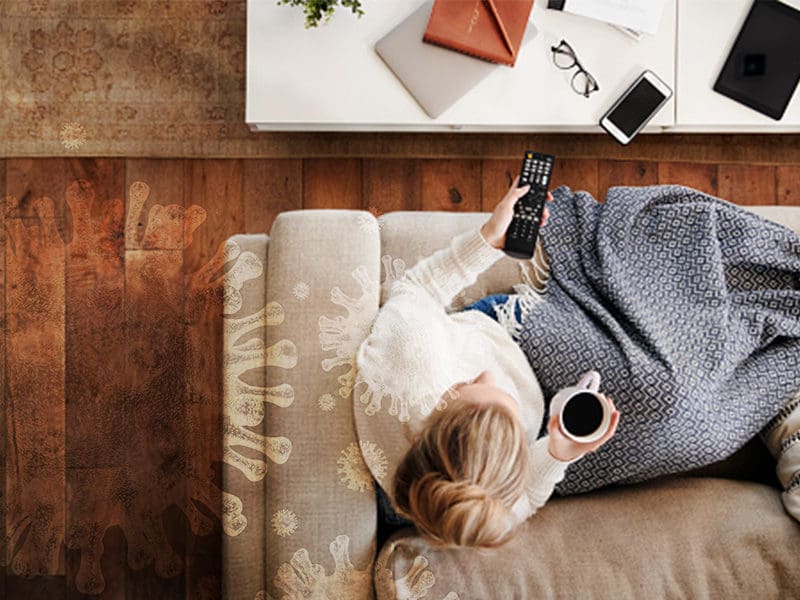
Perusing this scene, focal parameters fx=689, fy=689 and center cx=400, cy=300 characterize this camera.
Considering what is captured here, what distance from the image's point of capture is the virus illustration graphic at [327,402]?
1044mm

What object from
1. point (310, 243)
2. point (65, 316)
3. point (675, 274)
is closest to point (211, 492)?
point (65, 316)

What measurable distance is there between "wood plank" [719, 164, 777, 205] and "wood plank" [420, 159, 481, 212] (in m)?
0.56

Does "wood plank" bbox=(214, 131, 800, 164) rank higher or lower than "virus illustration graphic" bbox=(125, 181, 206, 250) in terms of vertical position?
higher

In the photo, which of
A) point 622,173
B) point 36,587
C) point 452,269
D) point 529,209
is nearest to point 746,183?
point 622,173

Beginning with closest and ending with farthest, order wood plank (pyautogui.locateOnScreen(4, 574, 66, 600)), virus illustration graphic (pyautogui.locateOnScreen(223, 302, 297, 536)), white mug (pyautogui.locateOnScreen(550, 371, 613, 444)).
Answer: white mug (pyautogui.locateOnScreen(550, 371, 613, 444))
virus illustration graphic (pyautogui.locateOnScreen(223, 302, 297, 536))
wood plank (pyautogui.locateOnScreen(4, 574, 66, 600))

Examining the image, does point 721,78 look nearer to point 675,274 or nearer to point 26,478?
point 675,274

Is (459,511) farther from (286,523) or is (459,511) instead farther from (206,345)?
(206,345)

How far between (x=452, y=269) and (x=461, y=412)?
26cm

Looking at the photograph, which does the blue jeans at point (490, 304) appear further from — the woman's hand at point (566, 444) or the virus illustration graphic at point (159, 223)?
the virus illustration graphic at point (159, 223)

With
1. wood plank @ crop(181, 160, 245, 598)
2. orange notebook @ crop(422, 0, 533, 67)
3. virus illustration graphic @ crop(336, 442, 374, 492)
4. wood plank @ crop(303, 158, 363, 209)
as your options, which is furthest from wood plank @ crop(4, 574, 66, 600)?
orange notebook @ crop(422, 0, 533, 67)

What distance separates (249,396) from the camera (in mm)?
1086

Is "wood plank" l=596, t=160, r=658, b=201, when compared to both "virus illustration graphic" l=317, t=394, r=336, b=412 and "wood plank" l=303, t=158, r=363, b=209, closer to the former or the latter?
"wood plank" l=303, t=158, r=363, b=209

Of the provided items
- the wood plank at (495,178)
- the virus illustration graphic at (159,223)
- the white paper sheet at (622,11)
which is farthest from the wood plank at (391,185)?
the white paper sheet at (622,11)

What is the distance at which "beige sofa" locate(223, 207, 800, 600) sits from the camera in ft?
3.34
